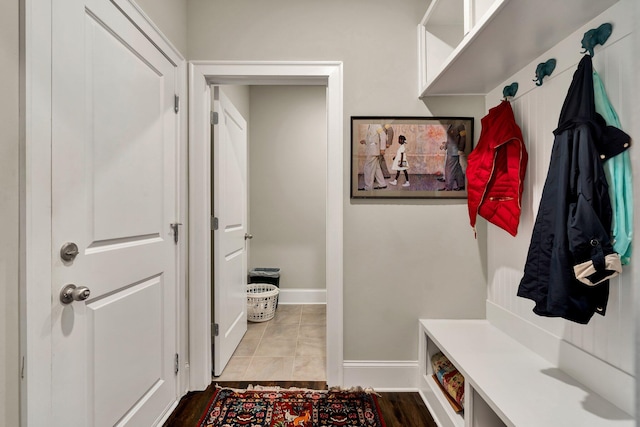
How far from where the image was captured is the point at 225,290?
218cm

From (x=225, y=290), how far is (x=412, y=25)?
7.13 ft

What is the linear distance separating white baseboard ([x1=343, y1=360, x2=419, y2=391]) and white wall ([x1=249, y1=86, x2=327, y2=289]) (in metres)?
1.69

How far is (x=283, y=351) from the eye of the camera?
2.44 m

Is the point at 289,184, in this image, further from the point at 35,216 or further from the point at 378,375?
the point at 35,216

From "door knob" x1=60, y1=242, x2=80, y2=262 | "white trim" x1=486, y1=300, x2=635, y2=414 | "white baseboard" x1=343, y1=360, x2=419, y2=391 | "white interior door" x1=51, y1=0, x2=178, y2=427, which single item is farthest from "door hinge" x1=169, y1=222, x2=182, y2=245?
"white trim" x1=486, y1=300, x2=635, y2=414

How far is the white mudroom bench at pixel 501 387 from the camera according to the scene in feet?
3.41

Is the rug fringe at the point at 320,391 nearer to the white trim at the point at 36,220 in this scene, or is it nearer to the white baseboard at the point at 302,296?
the white trim at the point at 36,220

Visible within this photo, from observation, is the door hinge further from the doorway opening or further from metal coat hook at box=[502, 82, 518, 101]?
metal coat hook at box=[502, 82, 518, 101]

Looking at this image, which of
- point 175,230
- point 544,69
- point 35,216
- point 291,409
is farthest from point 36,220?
point 544,69

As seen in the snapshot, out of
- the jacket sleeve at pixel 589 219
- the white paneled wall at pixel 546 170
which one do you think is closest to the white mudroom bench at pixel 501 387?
the white paneled wall at pixel 546 170

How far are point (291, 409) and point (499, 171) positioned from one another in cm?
176

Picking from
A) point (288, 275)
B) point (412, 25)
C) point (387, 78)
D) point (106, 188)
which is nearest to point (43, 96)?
point (106, 188)
